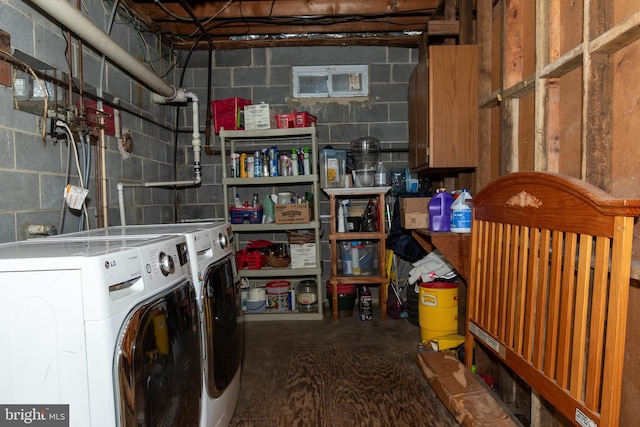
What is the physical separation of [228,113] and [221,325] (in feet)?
7.26

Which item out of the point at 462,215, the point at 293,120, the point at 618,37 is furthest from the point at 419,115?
the point at 618,37

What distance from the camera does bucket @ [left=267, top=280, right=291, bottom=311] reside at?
3.40 m

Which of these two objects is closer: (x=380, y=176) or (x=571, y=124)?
(x=571, y=124)

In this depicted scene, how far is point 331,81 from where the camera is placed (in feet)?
12.0

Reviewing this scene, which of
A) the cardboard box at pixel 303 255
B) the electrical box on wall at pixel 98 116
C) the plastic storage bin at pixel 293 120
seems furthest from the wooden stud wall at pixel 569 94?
the electrical box on wall at pixel 98 116

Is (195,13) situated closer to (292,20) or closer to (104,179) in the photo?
(292,20)

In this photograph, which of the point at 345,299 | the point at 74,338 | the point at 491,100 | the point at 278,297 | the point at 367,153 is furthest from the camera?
the point at 367,153

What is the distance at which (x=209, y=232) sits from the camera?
1.64 m

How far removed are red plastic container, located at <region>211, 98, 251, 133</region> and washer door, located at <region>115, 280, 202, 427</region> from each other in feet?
7.43

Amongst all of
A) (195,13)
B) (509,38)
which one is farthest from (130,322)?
(195,13)

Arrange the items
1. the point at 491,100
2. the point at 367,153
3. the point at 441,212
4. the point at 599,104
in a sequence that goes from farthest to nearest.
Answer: the point at 367,153 → the point at 441,212 → the point at 491,100 → the point at 599,104

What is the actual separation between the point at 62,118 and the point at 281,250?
6.47 ft

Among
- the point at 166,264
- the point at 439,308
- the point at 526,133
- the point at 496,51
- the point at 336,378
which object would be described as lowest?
the point at 336,378

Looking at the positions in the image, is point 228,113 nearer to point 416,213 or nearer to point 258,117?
point 258,117
